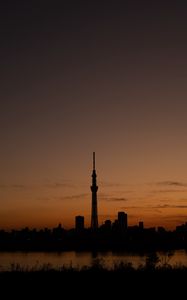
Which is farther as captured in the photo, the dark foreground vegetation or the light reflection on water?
the light reflection on water

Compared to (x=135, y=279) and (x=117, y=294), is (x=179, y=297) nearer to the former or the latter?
(x=117, y=294)

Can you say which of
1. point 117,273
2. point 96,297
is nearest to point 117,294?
point 96,297

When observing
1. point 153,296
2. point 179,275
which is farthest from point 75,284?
point 179,275

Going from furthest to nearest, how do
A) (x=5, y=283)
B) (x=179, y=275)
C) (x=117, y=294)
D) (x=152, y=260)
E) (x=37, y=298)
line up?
1. (x=152, y=260)
2. (x=179, y=275)
3. (x=5, y=283)
4. (x=117, y=294)
5. (x=37, y=298)

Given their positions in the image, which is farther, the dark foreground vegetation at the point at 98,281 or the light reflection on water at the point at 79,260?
the light reflection on water at the point at 79,260

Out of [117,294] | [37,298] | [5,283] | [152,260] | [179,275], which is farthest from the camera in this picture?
[152,260]

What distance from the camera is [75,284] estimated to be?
22.9m

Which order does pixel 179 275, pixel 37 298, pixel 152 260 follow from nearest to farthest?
pixel 37 298 < pixel 179 275 < pixel 152 260

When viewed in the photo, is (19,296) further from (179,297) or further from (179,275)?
(179,275)

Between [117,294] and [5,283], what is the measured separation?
218 inches

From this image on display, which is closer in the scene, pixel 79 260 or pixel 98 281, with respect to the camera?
pixel 98 281

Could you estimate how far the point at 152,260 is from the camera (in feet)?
93.6

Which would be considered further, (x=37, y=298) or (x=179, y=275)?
(x=179, y=275)

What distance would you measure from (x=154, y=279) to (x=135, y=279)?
3.39 ft
